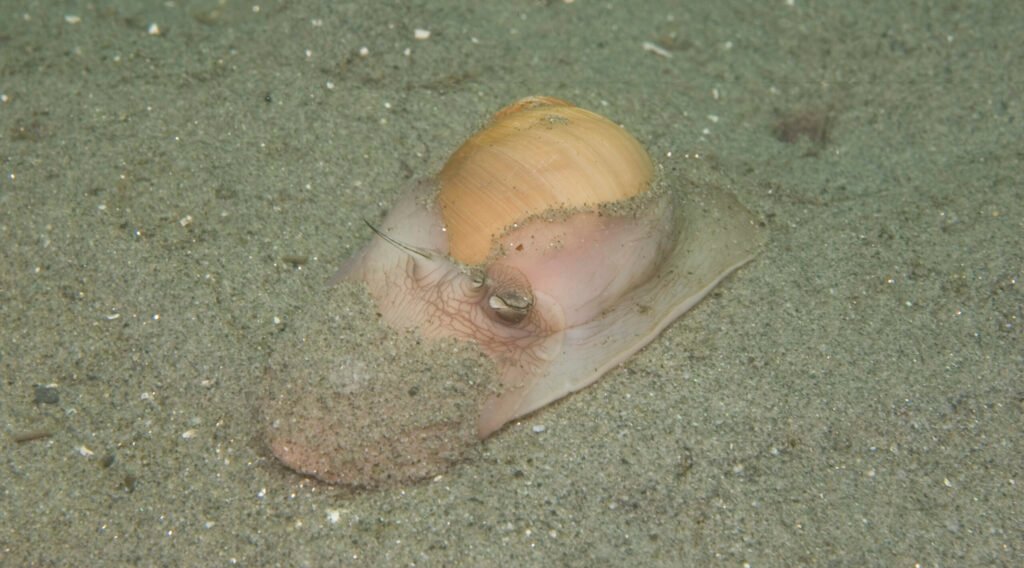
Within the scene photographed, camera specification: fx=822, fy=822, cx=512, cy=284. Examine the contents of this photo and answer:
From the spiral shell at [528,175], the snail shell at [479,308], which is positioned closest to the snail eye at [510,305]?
the snail shell at [479,308]

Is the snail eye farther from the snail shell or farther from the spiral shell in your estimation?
the spiral shell

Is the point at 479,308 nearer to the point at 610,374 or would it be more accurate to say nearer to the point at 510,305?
the point at 510,305

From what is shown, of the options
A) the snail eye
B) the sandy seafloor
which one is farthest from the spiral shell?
the sandy seafloor

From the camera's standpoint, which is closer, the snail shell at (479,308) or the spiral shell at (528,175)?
the snail shell at (479,308)

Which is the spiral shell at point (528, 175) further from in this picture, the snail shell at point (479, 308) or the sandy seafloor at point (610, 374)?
the sandy seafloor at point (610, 374)

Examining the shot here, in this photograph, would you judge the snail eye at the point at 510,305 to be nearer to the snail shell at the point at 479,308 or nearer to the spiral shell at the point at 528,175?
the snail shell at the point at 479,308

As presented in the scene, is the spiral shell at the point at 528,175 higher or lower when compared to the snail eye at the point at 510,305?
higher

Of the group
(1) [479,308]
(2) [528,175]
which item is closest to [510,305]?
(1) [479,308]
